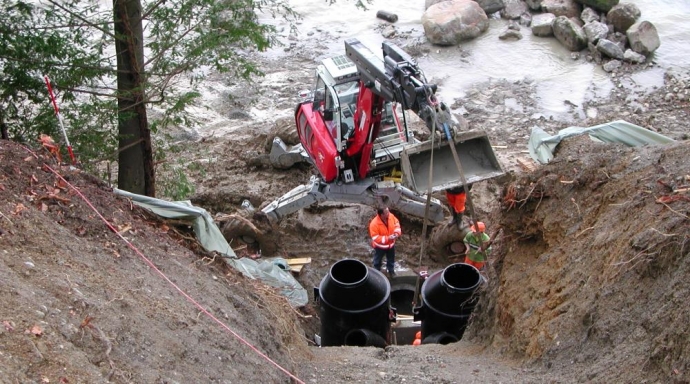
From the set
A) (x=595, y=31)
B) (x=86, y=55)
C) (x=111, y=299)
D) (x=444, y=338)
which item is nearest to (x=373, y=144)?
(x=444, y=338)

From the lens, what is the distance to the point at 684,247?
571cm

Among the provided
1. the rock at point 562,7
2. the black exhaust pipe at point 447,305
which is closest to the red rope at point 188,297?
the black exhaust pipe at point 447,305

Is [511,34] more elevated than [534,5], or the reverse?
[534,5]

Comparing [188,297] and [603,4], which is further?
[603,4]

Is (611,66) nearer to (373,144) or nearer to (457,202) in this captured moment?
(457,202)

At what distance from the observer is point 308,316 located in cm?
768

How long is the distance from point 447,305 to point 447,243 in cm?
232

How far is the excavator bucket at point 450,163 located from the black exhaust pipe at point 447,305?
A: 101 cm

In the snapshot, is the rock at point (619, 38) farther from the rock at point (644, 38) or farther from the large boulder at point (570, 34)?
the large boulder at point (570, 34)

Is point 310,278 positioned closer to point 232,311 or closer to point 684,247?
point 232,311

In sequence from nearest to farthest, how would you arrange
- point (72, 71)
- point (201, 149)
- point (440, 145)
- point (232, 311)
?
point (232, 311) < point (440, 145) < point (72, 71) < point (201, 149)

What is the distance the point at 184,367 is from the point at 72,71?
512 centimetres

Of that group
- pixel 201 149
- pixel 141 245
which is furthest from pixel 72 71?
pixel 201 149

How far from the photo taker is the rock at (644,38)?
16.8m
